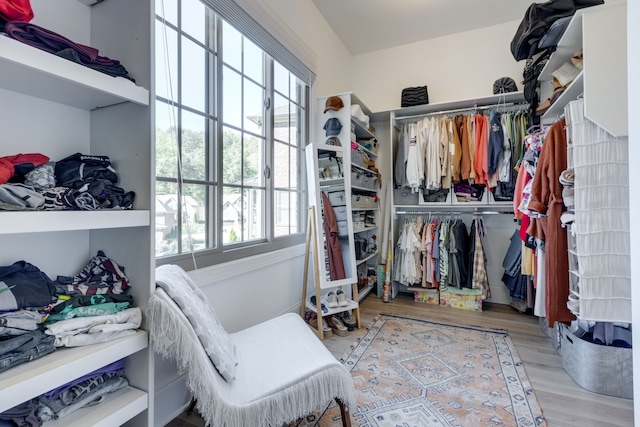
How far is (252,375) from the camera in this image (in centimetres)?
125

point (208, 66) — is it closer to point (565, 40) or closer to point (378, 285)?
point (565, 40)

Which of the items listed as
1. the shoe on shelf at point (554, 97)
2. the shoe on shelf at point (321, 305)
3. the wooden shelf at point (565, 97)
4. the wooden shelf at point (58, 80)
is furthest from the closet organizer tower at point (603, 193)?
the wooden shelf at point (58, 80)

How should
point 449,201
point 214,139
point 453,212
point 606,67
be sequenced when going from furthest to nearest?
point 453,212 < point 449,201 < point 214,139 < point 606,67

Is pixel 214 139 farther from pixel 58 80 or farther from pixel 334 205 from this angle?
pixel 334 205

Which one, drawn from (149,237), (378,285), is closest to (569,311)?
(378,285)

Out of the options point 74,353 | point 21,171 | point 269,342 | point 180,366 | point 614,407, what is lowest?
point 614,407

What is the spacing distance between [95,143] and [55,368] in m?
0.75

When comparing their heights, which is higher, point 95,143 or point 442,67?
point 442,67

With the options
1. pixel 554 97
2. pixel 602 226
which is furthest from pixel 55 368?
pixel 554 97

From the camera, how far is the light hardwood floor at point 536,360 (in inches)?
59.8

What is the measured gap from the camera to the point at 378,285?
139 inches

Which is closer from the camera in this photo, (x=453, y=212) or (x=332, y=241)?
(x=332, y=241)

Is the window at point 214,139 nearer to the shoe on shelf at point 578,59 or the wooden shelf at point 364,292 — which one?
the wooden shelf at point 364,292

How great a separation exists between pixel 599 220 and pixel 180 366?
2071 mm
